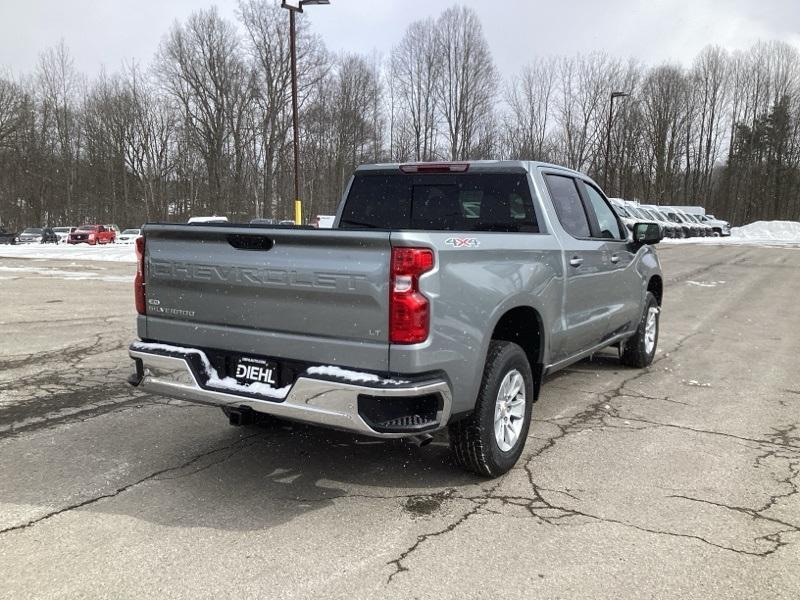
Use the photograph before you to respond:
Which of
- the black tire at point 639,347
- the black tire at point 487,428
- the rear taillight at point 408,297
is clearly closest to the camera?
the rear taillight at point 408,297

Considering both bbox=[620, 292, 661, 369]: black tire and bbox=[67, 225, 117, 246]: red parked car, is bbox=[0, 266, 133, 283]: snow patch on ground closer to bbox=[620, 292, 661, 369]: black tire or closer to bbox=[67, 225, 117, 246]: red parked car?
bbox=[620, 292, 661, 369]: black tire

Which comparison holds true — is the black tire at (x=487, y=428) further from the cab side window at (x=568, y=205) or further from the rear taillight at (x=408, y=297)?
the cab side window at (x=568, y=205)

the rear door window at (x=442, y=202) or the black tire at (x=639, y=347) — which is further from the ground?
the rear door window at (x=442, y=202)

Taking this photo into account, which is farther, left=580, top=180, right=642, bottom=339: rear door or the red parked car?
the red parked car

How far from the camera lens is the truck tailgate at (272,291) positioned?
3098 millimetres

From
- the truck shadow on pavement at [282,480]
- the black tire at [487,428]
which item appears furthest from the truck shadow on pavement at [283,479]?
the black tire at [487,428]

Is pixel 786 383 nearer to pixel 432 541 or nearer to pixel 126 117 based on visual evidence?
pixel 432 541

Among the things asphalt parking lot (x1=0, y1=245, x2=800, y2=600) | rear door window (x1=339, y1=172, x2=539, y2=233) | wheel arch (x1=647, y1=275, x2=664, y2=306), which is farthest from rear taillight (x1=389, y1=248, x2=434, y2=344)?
wheel arch (x1=647, y1=275, x2=664, y2=306)

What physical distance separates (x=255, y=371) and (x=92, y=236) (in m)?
42.3

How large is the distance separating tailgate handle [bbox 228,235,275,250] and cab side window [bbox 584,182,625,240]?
324cm

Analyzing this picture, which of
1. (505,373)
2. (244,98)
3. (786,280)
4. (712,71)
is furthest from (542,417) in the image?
(712,71)

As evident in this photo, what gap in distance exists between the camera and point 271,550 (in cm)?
297

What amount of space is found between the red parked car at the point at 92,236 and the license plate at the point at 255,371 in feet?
137

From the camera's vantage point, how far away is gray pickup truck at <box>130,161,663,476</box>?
3.08 meters
